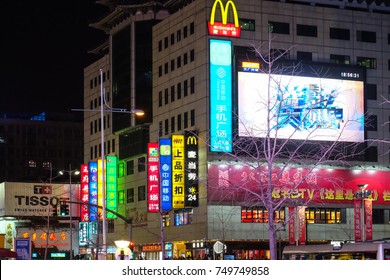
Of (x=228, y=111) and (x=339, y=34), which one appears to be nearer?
(x=228, y=111)

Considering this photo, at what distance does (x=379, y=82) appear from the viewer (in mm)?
80562

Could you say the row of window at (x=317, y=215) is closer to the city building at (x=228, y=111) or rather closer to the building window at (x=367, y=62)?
the city building at (x=228, y=111)

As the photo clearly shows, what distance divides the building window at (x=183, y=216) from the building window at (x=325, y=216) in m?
10.3

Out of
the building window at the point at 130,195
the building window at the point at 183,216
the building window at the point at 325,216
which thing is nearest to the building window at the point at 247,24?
the building window at the point at 183,216

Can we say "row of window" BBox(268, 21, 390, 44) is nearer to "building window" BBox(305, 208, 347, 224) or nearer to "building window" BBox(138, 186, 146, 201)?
"building window" BBox(305, 208, 347, 224)

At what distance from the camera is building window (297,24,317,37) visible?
78125 millimetres

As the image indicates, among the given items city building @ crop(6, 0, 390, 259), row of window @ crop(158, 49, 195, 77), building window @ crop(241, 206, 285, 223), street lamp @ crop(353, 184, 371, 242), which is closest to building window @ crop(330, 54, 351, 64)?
city building @ crop(6, 0, 390, 259)

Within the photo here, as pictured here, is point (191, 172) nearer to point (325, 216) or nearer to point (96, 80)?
point (325, 216)

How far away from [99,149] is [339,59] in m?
32.8

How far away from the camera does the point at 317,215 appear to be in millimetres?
77562

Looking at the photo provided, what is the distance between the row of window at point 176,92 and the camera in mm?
76644

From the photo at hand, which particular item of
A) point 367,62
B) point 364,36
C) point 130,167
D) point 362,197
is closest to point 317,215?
point 367,62
